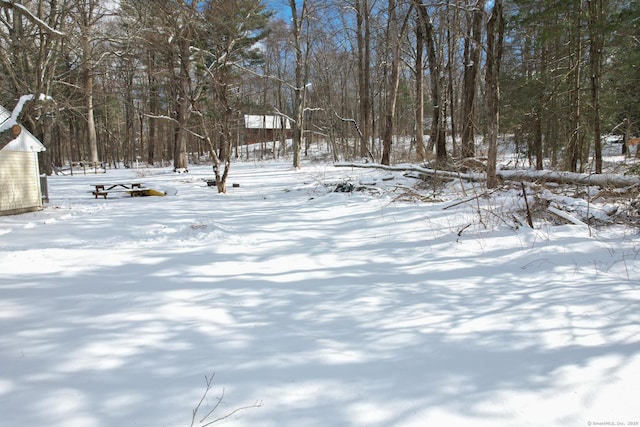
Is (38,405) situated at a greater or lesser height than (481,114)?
lesser

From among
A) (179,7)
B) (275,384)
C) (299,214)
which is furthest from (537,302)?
(179,7)

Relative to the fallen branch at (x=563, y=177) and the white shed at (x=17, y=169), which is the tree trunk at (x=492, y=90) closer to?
the fallen branch at (x=563, y=177)

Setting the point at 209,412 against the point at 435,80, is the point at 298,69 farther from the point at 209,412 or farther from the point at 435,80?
the point at 209,412

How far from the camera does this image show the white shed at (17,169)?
8867 mm

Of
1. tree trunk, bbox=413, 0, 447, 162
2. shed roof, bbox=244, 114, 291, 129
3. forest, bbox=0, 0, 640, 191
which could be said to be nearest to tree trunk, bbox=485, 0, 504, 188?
forest, bbox=0, 0, 640, 191

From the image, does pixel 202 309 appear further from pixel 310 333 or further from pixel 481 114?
pixel 481 114

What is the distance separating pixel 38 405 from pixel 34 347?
0.81 metres

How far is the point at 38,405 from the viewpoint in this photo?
215cm

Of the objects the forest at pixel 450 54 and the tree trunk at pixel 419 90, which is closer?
the forest at pixel 450 54

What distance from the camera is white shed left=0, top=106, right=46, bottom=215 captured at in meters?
8.87

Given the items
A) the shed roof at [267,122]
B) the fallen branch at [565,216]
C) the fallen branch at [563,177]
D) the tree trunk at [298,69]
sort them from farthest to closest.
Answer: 1. the shed roof at [267,122]
2. the tree trunk at [298,69]
3. the fallen branch at [563,177]
4. the fallen branch at [565,216]

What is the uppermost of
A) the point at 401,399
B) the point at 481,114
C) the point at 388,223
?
the point at 481,114

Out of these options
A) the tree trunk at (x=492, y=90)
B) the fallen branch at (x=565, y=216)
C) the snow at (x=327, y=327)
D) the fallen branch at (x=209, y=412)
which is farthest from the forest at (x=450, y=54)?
the fallen branch at (x=209, y=412)

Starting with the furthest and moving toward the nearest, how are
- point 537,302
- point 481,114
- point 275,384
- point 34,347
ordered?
point 481,114, point 537,302, point 34,347, point 275,384
